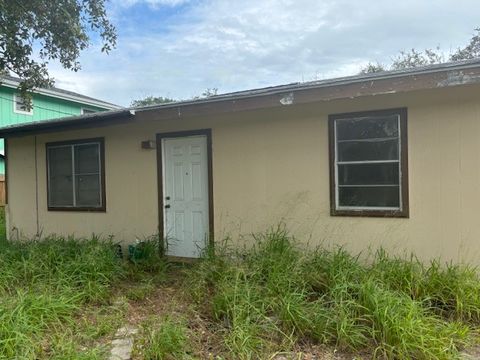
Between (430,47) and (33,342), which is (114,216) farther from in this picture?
(430,47)

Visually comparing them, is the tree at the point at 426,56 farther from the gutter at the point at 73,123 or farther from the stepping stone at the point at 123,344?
the stepping stone at the point at 123,344

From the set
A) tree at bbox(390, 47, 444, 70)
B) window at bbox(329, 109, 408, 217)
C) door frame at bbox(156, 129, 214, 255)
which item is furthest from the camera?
tree at bbox(390, 47, 444, 70)

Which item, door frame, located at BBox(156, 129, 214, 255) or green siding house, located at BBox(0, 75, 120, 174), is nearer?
door frame, located at BBox(156, 129, 214, 255)

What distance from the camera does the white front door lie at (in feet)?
22.4

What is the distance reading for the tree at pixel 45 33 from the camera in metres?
7.69

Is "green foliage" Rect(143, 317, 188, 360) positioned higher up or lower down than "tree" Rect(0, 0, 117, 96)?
lower down

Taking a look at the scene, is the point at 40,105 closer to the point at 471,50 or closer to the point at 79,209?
the point at 79,209

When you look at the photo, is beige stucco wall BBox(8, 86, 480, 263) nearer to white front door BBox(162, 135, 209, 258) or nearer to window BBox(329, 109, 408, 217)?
window BBox(329, 109, 408, 217)

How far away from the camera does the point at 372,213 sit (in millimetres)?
5461

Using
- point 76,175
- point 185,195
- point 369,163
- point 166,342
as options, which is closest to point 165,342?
point 166,342

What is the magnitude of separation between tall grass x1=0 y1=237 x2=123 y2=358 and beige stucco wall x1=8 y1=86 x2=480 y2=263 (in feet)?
4.46

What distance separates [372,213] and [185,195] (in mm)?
3001

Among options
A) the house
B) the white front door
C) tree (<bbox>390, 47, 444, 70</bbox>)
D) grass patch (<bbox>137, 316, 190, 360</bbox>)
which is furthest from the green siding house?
tree (<bbox>390, 47, 444, 70</bbox>)

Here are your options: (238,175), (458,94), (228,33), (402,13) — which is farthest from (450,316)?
(402,13)
